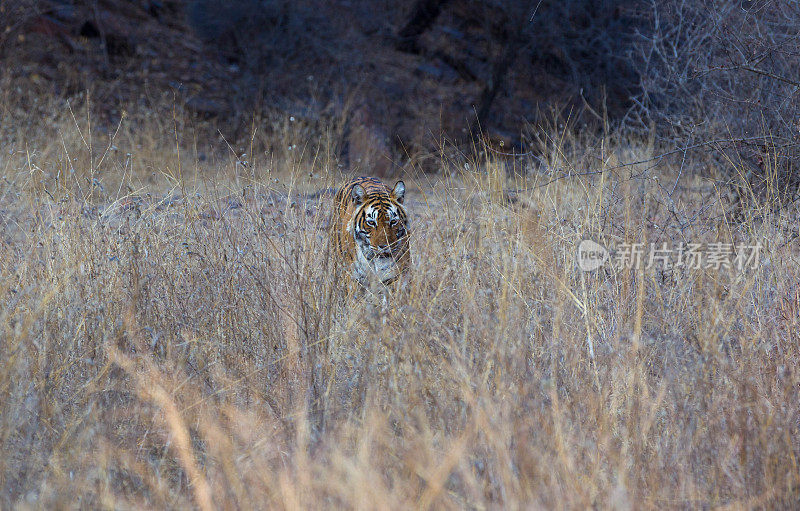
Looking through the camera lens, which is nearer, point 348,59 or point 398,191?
point 398,191

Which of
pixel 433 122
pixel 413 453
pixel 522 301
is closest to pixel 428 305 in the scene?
pixel 522 301

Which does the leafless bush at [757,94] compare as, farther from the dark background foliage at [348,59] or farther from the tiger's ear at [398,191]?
the dark background foliage at [348,59]

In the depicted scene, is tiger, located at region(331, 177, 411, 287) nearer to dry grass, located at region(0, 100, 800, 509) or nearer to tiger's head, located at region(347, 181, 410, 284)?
tiger's head, located at region(347, 181, 410, 284)

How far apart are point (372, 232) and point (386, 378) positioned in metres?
1.66

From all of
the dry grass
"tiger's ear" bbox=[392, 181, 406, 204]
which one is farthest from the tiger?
the dry grass

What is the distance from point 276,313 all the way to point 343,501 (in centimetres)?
128

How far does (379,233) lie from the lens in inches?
165

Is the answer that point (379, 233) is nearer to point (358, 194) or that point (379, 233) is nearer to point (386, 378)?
point (358, 194)

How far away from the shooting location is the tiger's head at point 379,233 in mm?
4001

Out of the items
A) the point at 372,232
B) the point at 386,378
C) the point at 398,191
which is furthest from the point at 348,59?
the point at 386,378

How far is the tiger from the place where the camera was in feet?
13.1

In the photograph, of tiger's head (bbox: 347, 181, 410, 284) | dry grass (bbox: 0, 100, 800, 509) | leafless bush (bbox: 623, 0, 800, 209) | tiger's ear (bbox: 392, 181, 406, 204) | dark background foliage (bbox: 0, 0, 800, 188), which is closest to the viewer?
dry grass (bbox: 0, 100, 800, 509)

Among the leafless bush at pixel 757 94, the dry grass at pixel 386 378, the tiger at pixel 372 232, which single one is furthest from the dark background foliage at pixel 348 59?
the dry grass at pixel 386 378

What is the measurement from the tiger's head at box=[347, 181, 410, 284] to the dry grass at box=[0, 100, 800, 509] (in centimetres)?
31
